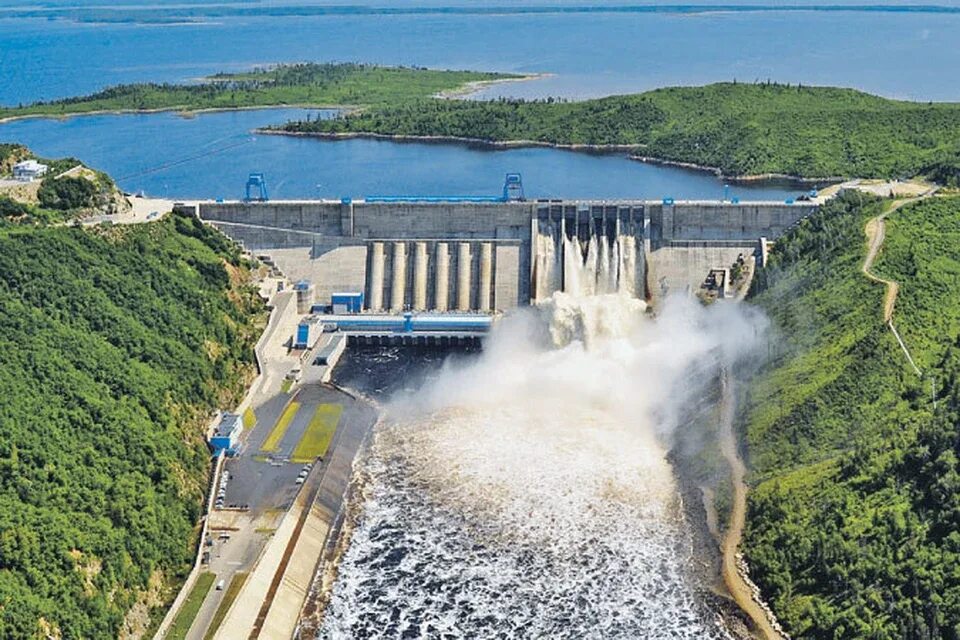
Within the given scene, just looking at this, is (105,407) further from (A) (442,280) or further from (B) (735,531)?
(A) (442,280)

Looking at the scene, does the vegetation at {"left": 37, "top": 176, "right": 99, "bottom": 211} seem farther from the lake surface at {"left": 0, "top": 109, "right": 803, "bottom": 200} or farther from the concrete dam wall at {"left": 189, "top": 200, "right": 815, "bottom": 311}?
the lake surface at {"left": 0, "top": 109, "right": 803, "bottom": 200}

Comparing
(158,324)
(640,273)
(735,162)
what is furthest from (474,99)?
(158,324)

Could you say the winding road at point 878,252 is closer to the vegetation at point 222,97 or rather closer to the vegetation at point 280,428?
the vegetation at point 280,428

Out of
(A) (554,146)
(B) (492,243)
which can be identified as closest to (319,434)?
(B) (492,243)

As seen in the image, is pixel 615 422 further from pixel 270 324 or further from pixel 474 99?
pixel 474 99

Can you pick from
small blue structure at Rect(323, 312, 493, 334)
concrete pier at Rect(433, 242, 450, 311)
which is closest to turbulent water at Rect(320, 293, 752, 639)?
small blue structure at Rect(323, 312, 493, 334)

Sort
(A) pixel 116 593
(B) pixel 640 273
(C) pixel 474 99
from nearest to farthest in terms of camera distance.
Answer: (A) pixel 116 593, (B) pixel 640 273, (C) pixel 474 99
